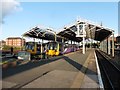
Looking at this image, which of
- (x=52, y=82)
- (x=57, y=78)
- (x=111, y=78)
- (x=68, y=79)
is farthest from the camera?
(x=111, y=78)

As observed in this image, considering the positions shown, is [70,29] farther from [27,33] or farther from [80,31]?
[27,33]

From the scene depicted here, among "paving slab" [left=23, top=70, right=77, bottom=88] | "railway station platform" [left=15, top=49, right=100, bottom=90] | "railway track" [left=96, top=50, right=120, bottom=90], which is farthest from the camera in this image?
"railway track" [left=96, top=50, right=120, bottom=90]

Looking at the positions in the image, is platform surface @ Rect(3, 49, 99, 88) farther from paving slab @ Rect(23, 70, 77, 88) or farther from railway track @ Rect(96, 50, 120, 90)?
railway track @ Rect(96, 50, 120, 90)

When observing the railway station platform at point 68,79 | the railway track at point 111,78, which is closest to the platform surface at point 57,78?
the railway station platform at point 68,79

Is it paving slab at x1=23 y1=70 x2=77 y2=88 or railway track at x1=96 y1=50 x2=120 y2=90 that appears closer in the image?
paving slab at x1=23 y1=70 x2=77 y2=88

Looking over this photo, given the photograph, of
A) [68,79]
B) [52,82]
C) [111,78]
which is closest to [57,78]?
[68,79]

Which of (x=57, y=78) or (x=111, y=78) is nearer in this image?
(x=57, y=78)

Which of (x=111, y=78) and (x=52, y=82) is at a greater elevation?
(x=52, y=82)

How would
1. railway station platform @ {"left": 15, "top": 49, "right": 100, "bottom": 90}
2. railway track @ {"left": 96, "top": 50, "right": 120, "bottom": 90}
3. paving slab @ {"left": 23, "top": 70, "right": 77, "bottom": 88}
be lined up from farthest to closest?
railway track @ {"left": 96, "top": 50, "right": 120, "bottom": 90}, railway station platform @ {"left": 15, "top": 49, "right": 100, "bottom": 90}, paving slab @ {"left": 23, "top": 70, "right": 77, "bottom": 88}

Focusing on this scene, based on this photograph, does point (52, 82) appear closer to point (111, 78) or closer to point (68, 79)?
point (68, 79)

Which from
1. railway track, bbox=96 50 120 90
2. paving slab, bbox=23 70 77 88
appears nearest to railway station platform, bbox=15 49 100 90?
paving slab, bbox=23 70 77 88

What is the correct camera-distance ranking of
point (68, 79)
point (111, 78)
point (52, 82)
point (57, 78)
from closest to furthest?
point (52, 82) < point (68, 79) < point (57, 78) < point (111, 78)

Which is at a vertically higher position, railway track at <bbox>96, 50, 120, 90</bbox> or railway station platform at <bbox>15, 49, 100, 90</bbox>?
railway station platform at <bbox>15, 49, 100, 90</bbox>

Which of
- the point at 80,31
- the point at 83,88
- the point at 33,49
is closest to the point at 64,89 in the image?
the point at 83,88
